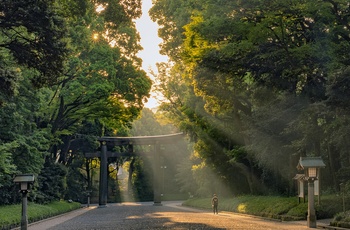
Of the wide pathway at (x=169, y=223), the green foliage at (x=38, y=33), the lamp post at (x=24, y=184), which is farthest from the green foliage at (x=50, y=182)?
the green foliage at (x=38, y=33)

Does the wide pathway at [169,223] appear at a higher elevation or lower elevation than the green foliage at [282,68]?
lower

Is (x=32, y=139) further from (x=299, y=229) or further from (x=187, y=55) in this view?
(x=299, y=229)

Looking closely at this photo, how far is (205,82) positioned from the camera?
3738cm

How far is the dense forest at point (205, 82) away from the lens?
20156mm

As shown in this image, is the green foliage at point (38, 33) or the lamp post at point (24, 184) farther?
the lamp post at point (24, 184)

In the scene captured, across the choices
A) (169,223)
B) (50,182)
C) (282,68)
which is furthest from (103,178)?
(282,68)

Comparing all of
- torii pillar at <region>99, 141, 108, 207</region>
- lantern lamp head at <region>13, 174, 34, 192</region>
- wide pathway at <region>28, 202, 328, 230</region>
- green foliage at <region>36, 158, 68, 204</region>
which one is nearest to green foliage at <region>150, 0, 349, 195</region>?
wide pathway at <region>28, 202, 328, 230</region>

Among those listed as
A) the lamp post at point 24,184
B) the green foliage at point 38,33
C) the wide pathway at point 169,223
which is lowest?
the wide pathway at point 169,223

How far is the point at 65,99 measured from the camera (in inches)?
1767

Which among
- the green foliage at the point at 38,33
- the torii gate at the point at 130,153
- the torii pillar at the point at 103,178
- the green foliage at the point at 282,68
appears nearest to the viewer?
the green foliage at the point at 38,33

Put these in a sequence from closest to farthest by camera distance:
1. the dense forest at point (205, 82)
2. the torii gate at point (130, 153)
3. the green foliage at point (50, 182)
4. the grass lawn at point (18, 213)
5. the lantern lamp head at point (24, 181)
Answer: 1. the dense forest at point (205, 82)
2. the lantern lamp head at point (24, 181)
3. the grass lawn at point (18, 213)
4. the green foliage at point (50, 182)
5. the torii gate at point (130, 153)

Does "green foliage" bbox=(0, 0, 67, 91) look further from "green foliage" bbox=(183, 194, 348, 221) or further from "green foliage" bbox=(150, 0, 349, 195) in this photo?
"green foliage" bbox=(183, 194, 348, 221)

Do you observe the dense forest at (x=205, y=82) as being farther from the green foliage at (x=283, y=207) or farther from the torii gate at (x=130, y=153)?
the torii gate at (x=130, y=153)

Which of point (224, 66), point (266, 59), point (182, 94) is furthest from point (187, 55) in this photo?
point (182, 94)
